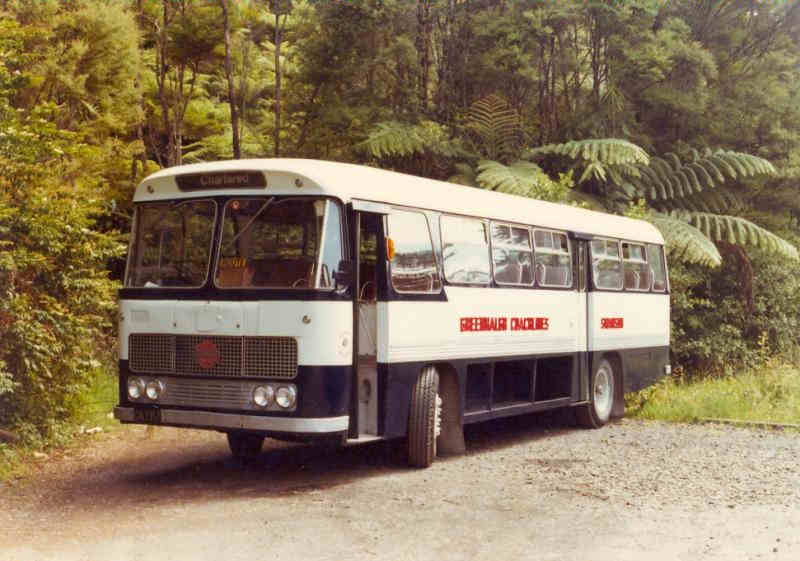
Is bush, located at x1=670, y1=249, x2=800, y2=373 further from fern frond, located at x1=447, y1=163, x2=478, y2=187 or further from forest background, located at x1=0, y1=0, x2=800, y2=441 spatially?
fern frond, located at x1=447, y1=163, x2=478, y2=187

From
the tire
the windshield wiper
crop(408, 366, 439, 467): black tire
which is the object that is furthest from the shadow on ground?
the windshield wiper

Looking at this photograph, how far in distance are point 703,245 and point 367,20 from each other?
323 inches

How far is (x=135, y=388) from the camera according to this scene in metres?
10.2

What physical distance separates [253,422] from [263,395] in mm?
245

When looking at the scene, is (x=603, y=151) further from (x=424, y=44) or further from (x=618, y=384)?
(x=618, y=384)

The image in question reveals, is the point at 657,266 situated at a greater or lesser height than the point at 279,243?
greater

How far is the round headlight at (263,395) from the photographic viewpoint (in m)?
9.52

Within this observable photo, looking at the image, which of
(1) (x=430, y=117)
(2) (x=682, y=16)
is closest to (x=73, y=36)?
(1) (x=430, y=117)

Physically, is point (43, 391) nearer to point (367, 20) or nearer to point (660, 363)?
point (660, 363)

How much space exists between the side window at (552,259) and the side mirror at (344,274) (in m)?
4.11

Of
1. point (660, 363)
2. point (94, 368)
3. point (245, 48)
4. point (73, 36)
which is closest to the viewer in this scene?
point (94, 368)

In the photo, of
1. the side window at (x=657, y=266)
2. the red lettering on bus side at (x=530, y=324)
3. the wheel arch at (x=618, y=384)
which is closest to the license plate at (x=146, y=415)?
the red lettering on bus side at (x=530, y=324)

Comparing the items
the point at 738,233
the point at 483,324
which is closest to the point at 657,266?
the point at 738,233

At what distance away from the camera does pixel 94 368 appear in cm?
1216
